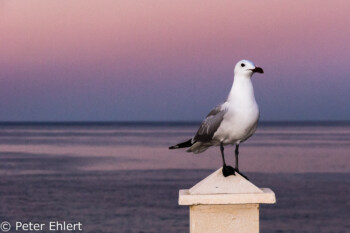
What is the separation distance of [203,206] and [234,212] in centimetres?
17

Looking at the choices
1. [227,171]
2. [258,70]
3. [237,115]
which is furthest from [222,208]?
[258,70]

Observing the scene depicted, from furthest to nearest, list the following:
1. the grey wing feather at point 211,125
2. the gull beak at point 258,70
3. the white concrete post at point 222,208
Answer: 1. the grey wing feather at point 211,125
2. the gull beak at point 258,70
3. the white concrete post at point 222,208

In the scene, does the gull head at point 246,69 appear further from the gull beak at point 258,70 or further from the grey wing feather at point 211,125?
the grey wing feather at point 211,125

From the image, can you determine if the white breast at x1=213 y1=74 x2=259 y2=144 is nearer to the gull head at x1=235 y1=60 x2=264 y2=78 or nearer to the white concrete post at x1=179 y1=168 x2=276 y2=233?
the gull head at x1=235 y1=60 x2=264 y2=78

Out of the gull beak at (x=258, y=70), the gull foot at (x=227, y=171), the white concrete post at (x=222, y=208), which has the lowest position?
the white concrete post at (x=222, y=208)

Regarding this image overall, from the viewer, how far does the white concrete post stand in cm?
371

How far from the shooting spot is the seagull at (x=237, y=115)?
4074 millimetres

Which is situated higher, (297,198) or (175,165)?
(175,165)

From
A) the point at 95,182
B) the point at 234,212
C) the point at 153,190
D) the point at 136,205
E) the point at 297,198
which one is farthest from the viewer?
the point at 95,182

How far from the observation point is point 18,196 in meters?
28.0

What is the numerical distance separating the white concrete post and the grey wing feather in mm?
615

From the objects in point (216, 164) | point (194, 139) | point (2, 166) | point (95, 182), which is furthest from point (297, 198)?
point (2, 166)

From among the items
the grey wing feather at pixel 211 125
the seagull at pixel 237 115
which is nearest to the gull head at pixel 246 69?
the seagull at pixel 237 115

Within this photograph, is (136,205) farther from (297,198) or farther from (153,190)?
(297,198)
